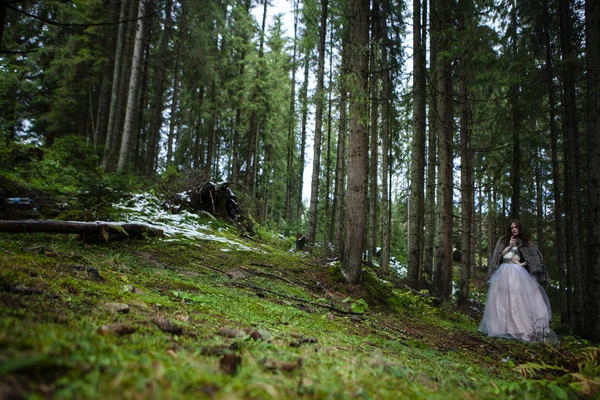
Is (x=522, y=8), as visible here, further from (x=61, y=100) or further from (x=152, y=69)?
(x=61, y=100)

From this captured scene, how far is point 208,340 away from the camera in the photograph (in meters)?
2.08

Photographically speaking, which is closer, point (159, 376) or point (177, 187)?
point (159, 376)

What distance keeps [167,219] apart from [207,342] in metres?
7.11

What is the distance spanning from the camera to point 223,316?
3.18 metres

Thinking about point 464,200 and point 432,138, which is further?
point 432,138

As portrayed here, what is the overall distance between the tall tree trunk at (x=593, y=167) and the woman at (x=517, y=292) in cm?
79

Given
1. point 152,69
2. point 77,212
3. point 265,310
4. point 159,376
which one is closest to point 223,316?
point 265,310

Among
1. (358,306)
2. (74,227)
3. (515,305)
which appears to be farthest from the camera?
(515,305)

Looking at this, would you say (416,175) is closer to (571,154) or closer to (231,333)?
(571,154)

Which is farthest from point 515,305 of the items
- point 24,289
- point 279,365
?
point 24,289

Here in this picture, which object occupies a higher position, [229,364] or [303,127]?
[303,127]

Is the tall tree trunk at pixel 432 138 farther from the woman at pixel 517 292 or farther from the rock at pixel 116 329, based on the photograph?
the rock at pixel 116 329

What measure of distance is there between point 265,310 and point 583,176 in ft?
45.0

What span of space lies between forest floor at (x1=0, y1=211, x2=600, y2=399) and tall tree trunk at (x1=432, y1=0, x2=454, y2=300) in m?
2.88
